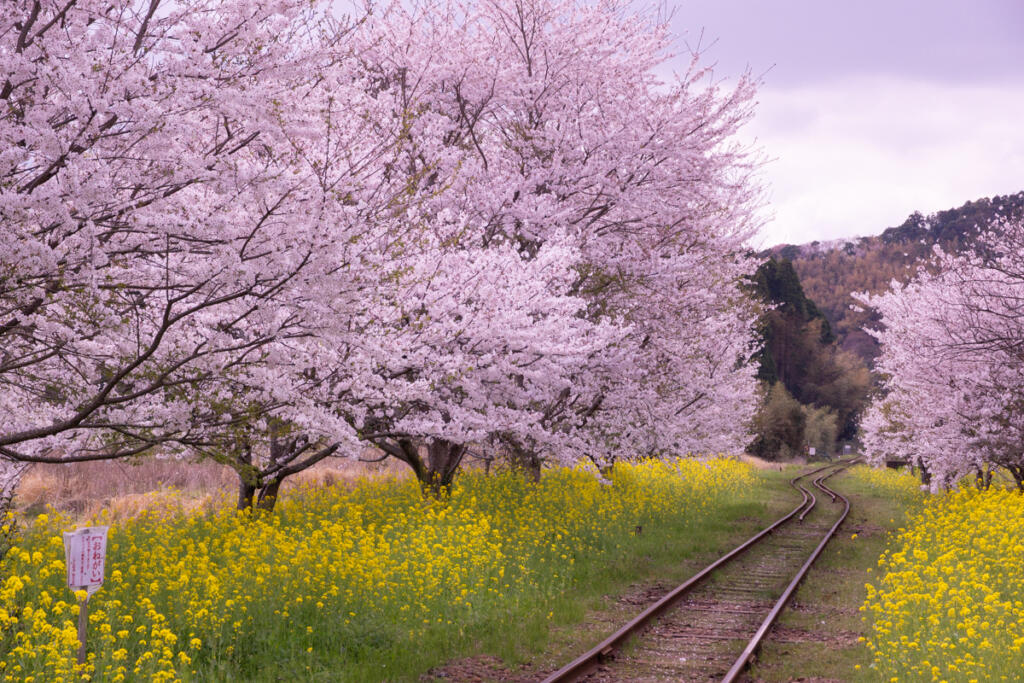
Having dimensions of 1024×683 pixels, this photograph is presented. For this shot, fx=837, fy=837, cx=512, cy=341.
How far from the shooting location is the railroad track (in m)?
8.83

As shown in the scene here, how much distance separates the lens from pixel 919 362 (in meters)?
21.5

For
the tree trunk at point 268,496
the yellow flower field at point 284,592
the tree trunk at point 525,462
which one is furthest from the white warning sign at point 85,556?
the tree trunk at point 525,462

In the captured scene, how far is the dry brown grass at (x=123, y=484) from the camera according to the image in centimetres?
1886

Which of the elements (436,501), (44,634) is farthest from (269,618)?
(436,501)

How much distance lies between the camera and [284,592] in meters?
9.16

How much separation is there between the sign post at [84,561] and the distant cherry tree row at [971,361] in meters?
15.2

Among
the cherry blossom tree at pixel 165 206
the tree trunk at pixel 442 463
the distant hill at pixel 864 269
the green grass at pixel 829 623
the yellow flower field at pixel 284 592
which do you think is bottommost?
the green grass at pixel 829 623

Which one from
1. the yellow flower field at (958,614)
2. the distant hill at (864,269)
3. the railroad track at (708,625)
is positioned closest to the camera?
the yellow flower field at (958,614)

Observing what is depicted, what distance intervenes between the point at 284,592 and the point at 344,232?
4.57m

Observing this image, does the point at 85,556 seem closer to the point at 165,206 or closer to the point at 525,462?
the point at 165,206

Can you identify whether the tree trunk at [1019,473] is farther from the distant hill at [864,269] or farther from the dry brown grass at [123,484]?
the distant hill at [864,269]

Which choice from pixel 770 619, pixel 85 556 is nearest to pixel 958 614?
pixel 770 619

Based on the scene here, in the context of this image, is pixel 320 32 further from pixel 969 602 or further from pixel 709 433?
pixel 709 433

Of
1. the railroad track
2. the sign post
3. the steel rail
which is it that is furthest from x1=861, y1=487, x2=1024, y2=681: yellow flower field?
the sign post
